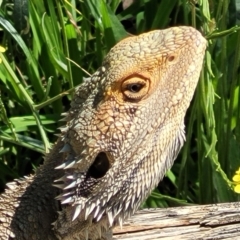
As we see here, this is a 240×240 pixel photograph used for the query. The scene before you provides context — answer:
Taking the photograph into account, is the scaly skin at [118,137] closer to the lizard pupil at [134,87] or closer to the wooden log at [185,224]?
the lizard pupil at [134,87]

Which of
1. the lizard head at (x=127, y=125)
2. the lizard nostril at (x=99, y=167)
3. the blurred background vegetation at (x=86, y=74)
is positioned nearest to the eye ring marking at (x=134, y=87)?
the lizard head at (x=127, y=125)

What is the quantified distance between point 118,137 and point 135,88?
0.61 feet

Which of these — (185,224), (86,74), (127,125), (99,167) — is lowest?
(185,224)

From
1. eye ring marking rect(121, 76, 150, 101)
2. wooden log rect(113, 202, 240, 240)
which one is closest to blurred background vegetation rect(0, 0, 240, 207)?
wooden log rect(113, 202, 240, 240)

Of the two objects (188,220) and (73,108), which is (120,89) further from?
(188,220)

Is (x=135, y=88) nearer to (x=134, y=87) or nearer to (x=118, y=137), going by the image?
(x=134, y=87)

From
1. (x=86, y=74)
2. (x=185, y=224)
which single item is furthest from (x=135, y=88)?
(x=86, y=74)

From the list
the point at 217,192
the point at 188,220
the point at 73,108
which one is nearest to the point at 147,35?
the point at 73,108

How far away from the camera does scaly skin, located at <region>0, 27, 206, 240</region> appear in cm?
300

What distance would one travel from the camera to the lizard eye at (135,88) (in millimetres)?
2973

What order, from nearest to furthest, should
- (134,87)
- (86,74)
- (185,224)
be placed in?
(134,87) < (185,224) < (86,74)

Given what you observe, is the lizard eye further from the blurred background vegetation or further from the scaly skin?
the blurred background vegetation

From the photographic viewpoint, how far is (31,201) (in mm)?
3234

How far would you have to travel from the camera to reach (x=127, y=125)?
119 inches
